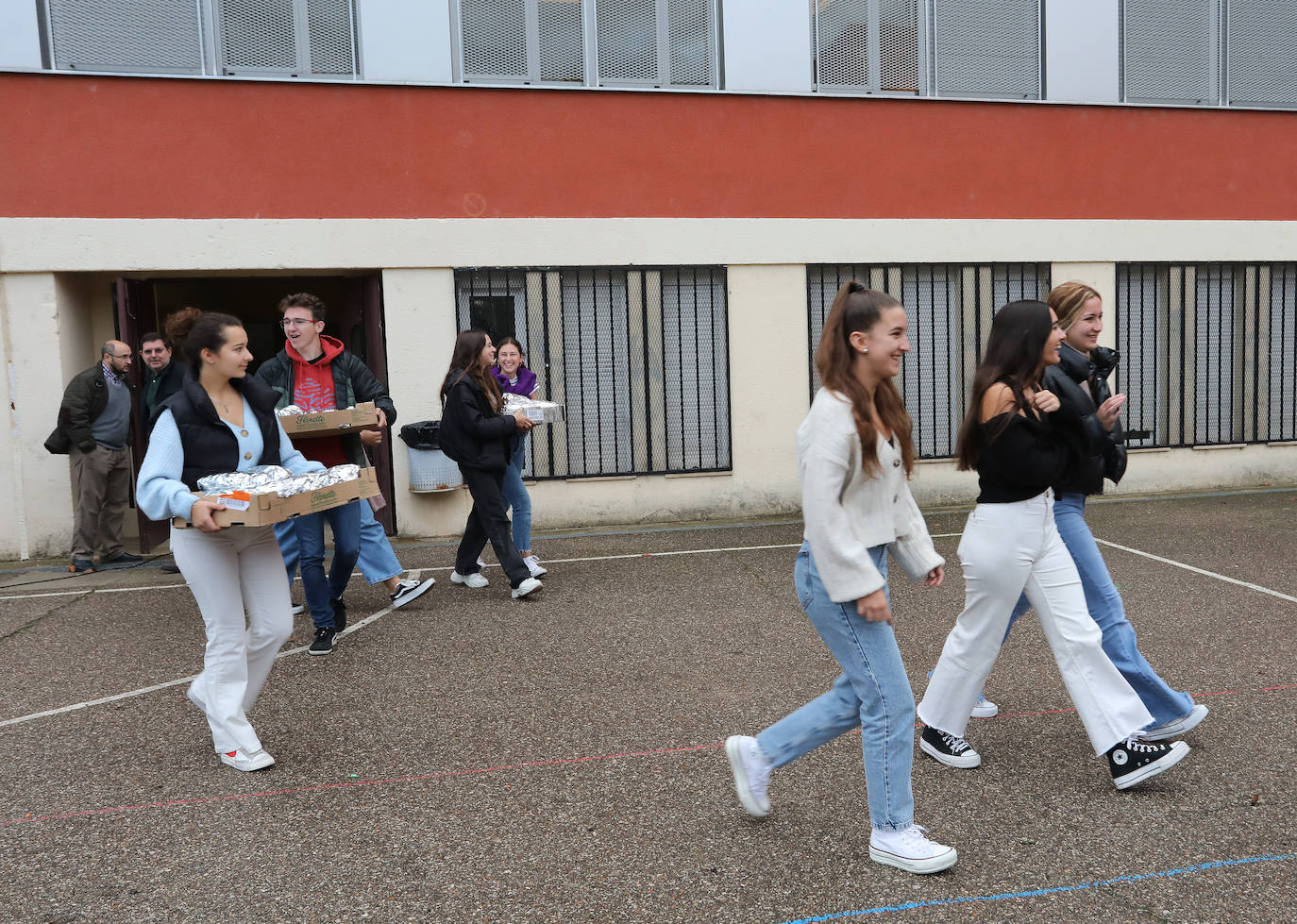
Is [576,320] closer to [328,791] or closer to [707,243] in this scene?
[707,243]

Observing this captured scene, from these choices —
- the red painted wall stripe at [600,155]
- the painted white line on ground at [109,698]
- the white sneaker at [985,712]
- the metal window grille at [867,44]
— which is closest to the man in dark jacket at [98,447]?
the red painted wall stripe at [600,155]

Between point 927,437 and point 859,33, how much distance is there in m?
4.35

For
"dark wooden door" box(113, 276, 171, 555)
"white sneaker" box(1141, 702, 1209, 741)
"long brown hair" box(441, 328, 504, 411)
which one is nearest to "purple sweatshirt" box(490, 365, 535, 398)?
"long brown hair" box(441, 328, 504, 411)

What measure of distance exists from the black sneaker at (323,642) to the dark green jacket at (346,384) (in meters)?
1.02

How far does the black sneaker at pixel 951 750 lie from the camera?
163 inches

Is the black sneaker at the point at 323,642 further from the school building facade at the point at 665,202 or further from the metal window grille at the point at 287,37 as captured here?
the metal window grille at the point at 287,37

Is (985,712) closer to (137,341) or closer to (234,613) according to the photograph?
(234,613)

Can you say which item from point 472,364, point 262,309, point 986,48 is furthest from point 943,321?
point 262,309

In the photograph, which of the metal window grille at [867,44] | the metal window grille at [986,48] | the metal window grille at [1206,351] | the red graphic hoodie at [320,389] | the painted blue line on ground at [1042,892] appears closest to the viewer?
the painted blue line on ground at [1042,892]

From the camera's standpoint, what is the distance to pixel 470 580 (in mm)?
7824

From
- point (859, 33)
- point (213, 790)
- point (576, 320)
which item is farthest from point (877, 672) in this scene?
point (859, 33)

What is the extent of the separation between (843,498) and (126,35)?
363 inches

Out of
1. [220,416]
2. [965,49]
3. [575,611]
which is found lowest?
[575,611]

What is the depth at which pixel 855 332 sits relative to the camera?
330 centimetres
